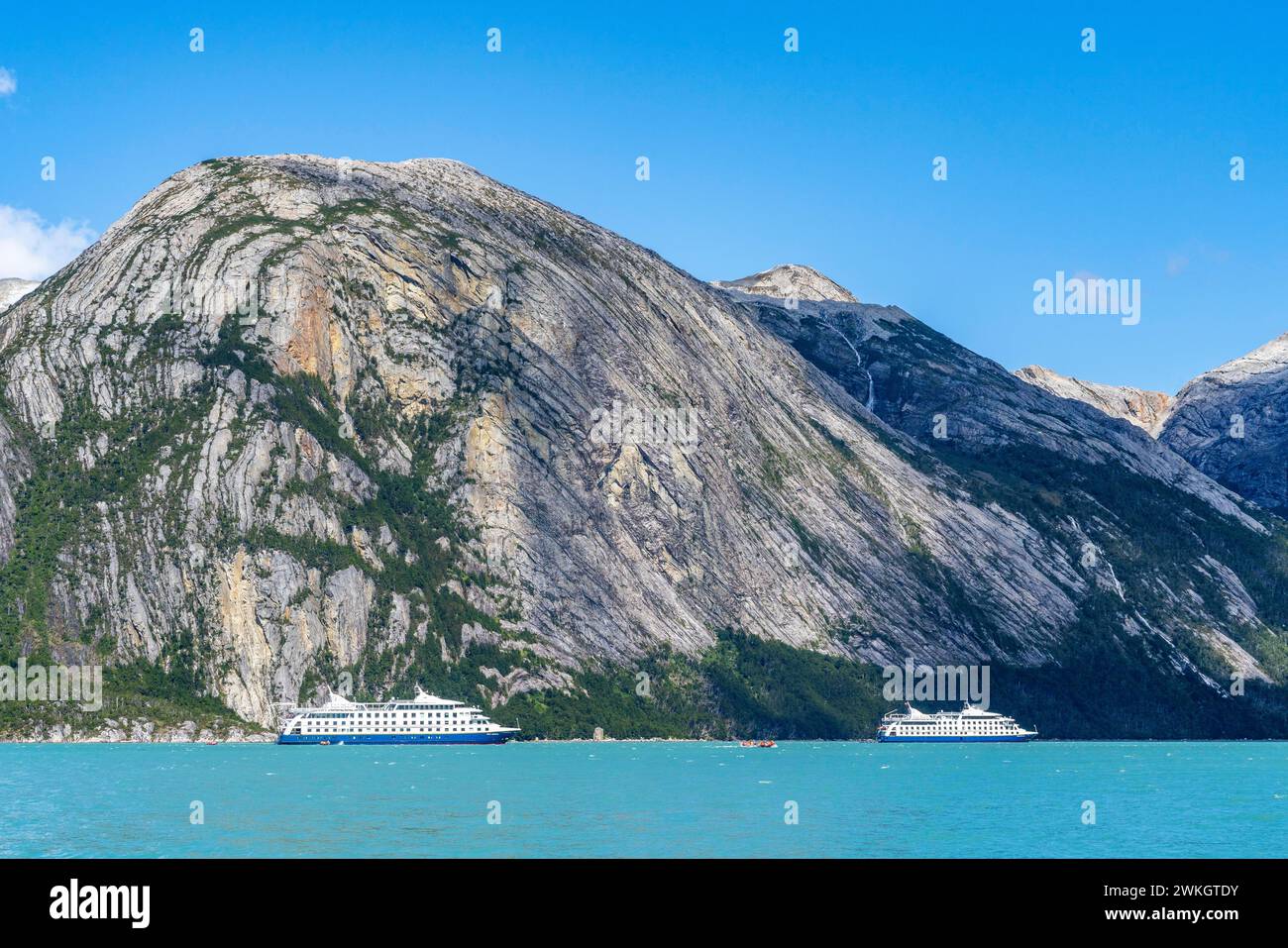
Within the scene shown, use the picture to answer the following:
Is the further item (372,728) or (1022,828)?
(372,728)

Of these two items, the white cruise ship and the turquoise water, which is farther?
the white cruise ship

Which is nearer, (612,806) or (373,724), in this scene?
(612,806)

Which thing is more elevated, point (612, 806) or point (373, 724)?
point (373, 724)

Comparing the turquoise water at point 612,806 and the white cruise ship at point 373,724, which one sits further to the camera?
the white cruise ship at point 373,724
